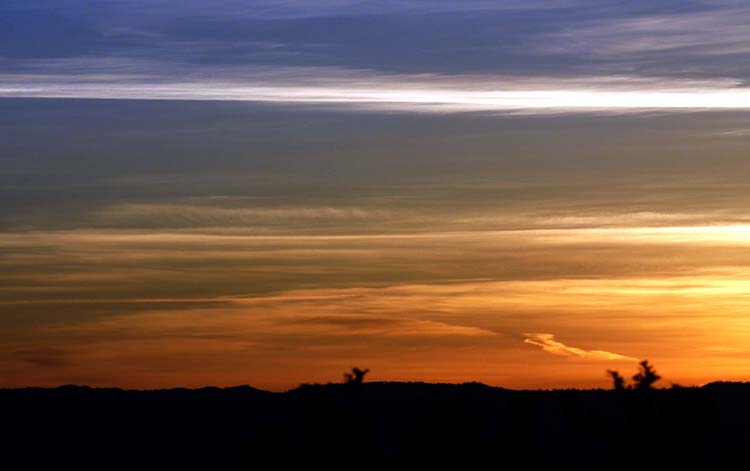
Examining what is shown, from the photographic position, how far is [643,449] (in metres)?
68.4

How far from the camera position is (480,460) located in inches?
2948

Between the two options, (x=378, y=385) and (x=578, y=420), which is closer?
(x=578, y=420)

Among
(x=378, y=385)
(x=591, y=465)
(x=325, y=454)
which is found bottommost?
(x=325, y=454)

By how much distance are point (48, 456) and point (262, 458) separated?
52.1 meters

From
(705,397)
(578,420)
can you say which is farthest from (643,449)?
(578,420)

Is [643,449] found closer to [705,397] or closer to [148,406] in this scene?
[705,397]

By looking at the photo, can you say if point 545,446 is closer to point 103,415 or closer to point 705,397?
point 103,415

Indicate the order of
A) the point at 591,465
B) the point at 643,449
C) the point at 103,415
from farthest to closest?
the point at 103,415, the point at 591,465, the point at 643,449

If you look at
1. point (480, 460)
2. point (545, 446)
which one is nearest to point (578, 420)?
point (545, 446)

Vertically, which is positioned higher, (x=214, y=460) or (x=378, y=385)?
(x=378, y=385)

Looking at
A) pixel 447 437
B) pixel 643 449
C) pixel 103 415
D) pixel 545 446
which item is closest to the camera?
pixel 643 449

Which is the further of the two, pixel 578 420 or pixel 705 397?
pixel 578 420

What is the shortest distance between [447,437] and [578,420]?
44.9 m

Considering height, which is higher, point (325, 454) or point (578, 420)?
point (578, 420)
